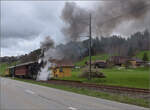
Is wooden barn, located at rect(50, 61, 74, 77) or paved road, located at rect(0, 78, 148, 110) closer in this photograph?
paved road, located at rect(0, 78, 148, 110)

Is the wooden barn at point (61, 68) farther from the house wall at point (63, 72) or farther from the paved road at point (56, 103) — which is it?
the paved road at point (56, 103)

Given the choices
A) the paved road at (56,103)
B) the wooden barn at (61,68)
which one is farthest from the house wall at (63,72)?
the paved road at (56,103)

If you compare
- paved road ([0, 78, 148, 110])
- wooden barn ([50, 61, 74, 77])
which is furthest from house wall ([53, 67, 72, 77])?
paved road ([0, 78, 148, 110])

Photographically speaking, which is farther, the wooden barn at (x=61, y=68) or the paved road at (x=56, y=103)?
the wooden barn at (x=61, y=68)

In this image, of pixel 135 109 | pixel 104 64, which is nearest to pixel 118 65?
pixel 104 64

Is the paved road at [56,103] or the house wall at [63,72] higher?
the house wall at [63,72]

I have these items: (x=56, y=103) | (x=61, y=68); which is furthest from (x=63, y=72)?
(x=56, y=103)

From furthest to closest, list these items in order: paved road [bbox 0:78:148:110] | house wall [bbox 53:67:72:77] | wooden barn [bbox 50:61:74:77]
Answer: house wall [bbox 53:67:72:77] < wooden barn [bbox 50:61:74:77] < paved road [bbox 0:78:148:110]

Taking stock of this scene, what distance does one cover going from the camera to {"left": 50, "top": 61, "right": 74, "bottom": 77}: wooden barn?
90.1 ft

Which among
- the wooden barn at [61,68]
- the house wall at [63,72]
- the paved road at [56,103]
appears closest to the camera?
the paved road at [56,103]

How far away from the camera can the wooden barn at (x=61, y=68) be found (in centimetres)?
2747

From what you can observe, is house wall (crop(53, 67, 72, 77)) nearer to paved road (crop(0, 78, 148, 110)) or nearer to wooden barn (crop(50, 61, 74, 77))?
wooden barn (crop(50, 61, 74, 77))

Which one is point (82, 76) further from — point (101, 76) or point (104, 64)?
point (104, 64)

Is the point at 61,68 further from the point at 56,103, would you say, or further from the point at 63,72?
the point at 56,103
